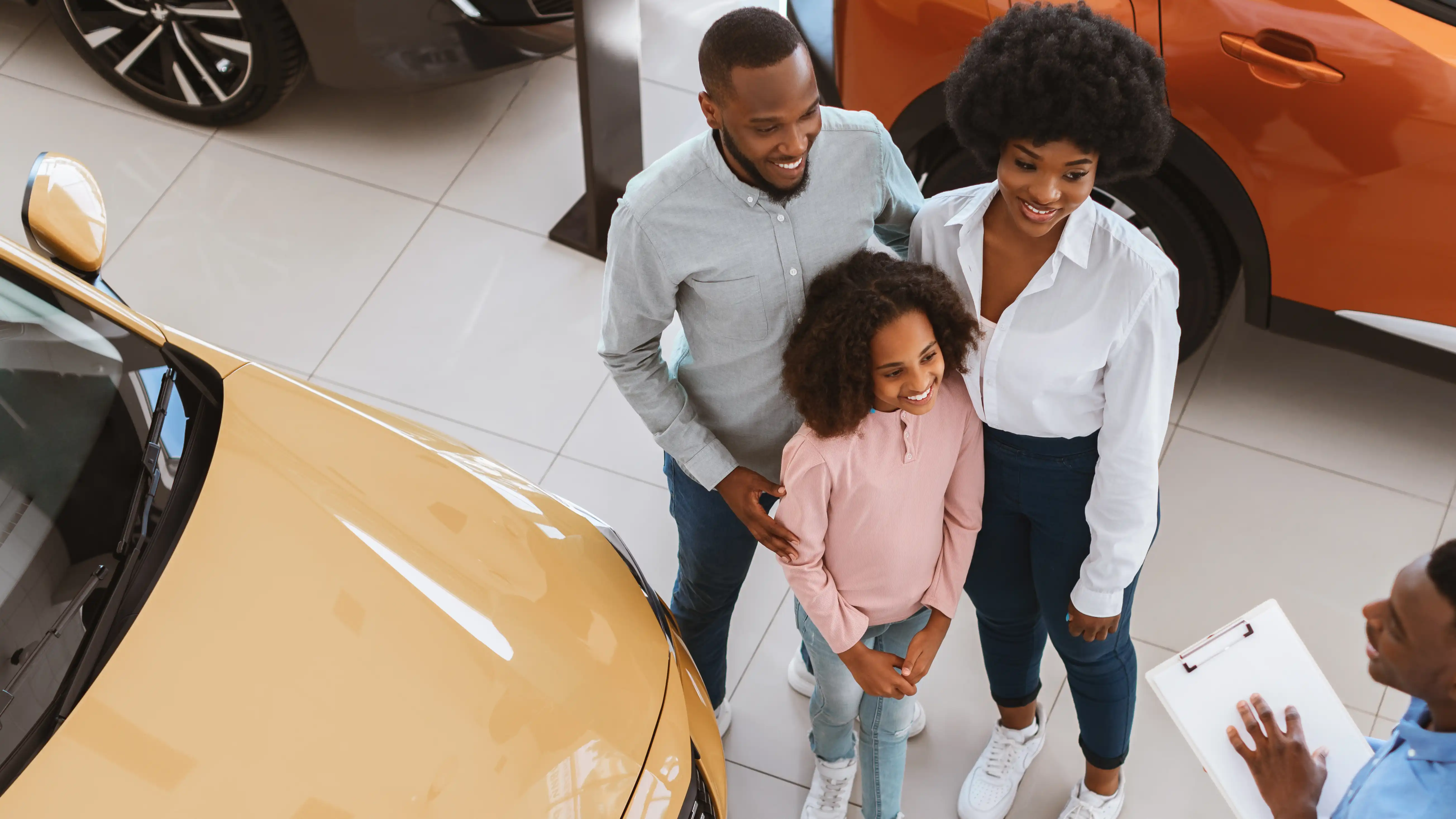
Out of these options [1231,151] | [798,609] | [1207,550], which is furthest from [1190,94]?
[798,609]

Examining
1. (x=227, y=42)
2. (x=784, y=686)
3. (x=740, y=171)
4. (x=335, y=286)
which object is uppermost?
(x=740, y=171)

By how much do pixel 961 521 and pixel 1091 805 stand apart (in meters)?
0.83

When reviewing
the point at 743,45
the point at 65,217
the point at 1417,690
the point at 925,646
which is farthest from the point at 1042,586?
the point at 65,217

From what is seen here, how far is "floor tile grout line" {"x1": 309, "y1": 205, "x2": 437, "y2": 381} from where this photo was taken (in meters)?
3.20

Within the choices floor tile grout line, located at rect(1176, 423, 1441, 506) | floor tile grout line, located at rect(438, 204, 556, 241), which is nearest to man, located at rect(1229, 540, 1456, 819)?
floor tile grout line, located at rect(1176, 423, 1441, 506)

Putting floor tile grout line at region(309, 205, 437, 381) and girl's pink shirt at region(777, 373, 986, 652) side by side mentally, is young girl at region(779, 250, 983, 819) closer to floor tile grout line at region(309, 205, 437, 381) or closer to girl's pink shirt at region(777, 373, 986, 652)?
girl's pink shirt at region(777, 373, 986, 652)

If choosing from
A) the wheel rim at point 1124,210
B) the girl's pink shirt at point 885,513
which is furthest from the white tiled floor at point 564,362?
the girl's pink shirt at point 885,513

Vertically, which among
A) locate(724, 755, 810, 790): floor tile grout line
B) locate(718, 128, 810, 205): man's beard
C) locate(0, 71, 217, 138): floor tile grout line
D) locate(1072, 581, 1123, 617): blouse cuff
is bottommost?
locate(724, 755, 810, 790): floor tile grout line

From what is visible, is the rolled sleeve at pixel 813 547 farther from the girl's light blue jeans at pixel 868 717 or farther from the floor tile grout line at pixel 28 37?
the floor tile grout line at pixel 28 37

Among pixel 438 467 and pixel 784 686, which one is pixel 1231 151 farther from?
pixel 438 467

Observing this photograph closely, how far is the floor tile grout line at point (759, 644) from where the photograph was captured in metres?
2.62

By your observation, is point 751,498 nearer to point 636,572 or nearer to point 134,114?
point 636,572

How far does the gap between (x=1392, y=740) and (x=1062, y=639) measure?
54 cm

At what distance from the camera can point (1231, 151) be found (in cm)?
243
